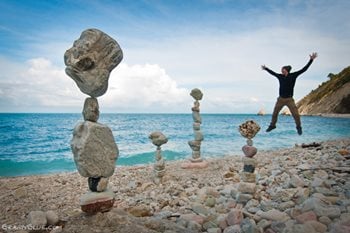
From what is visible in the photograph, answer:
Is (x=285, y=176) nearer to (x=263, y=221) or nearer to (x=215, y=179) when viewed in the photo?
(x=215, y=179)

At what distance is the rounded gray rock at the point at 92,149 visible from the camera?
13.1ft

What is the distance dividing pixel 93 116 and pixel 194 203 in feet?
10.0

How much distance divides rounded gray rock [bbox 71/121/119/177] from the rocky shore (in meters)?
0.57

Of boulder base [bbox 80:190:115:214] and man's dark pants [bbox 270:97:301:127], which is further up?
man's dark pants [bbox 270:97:301:127]

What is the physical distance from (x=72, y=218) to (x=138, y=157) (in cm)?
1195

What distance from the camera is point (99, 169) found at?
13.6ft

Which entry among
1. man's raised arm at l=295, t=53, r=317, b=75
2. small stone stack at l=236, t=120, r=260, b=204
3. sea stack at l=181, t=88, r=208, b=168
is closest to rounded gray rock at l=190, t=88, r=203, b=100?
sea stack at l=181, t=88, r=208, b=168

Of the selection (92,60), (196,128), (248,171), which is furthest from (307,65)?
(196,128)

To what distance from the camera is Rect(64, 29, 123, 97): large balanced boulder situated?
3.81 meters

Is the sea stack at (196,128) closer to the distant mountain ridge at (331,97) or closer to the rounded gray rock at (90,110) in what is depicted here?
the distant mountain ridge at (331,97)

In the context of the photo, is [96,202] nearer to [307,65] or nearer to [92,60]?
[92,60]

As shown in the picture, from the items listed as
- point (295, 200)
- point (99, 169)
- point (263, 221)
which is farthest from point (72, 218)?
point (295, 200)

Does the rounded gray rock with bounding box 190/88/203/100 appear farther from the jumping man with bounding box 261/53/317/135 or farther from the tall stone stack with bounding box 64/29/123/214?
the tall stone stack with bounding box 64/29/123/214

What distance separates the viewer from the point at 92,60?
3.88 meters
